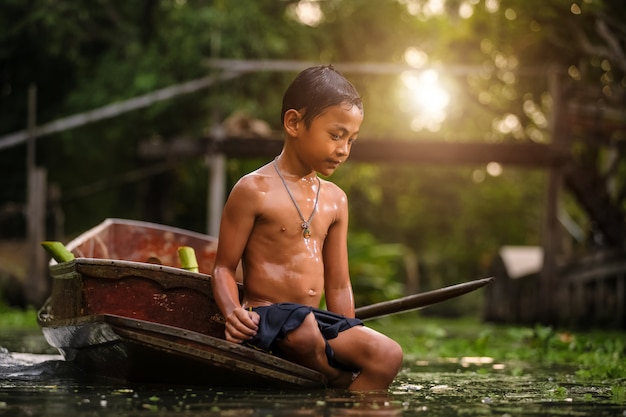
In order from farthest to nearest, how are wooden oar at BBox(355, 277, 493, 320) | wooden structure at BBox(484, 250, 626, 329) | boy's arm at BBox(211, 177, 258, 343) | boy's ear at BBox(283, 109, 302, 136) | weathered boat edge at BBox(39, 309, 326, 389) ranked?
wooden structure at BBox(484, 250, 626, 329) → wooden oar at BBox(355, 277, 493, 320) → boy's ear at BBox(283, 109, 302, 136) → boy's arm at BBox(211, 177, 258, 343) → weathered boat edge at BBox(39, 309, 326, 389)

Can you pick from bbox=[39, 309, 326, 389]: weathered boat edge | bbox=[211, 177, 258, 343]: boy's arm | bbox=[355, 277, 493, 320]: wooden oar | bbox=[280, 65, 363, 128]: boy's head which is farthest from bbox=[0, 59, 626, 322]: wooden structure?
bbox=[39, 309, 326, 389]: weathered boat edge

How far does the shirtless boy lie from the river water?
0.67 feet

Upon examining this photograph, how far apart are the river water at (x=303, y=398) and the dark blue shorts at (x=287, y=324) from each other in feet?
0.71

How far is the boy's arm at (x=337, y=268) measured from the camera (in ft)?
17.8

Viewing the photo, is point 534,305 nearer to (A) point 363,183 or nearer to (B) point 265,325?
(A) point 363,183

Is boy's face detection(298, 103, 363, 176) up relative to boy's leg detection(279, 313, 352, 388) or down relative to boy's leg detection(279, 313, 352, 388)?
up

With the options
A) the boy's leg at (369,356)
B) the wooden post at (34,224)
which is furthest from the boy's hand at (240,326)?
the wooden post at (34,224)

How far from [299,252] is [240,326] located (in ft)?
1.62

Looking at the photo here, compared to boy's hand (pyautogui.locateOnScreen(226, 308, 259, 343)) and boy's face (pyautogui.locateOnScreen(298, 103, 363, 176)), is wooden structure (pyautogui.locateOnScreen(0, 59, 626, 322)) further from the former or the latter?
boy's hand (pyautogui.locateOnScreen(226, 308, 259, 343))

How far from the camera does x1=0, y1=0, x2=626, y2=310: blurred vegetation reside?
54.4 ft

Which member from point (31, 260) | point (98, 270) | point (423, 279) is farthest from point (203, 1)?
point (98, 270)

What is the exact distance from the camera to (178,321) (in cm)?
535

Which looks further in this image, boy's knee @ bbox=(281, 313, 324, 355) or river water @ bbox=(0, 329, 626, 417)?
boy's knee @ bbox=(281, 313, 324, 355)

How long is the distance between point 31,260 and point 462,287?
38.5 ft
